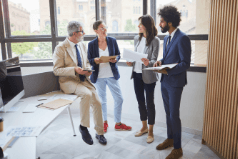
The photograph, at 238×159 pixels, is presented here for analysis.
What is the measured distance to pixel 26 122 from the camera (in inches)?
70.2

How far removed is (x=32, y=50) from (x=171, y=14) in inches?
119

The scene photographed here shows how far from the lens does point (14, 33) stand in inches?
158

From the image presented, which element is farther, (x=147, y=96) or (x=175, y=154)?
(x=147, y=96)

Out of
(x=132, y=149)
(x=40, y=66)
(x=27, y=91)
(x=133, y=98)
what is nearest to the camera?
(x=27, y=91)

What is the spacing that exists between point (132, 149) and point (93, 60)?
54.5 inches

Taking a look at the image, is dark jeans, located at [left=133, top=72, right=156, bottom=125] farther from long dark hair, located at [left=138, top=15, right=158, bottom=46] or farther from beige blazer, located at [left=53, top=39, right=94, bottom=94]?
beige blazer, located at [left=53, top=39, right=94, bottom=94]

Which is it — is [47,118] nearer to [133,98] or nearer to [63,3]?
[133,98]

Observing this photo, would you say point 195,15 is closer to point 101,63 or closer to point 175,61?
point 175,61

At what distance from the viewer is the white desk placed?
4.16ft

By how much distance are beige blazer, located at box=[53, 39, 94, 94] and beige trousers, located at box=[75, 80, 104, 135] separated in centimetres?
11

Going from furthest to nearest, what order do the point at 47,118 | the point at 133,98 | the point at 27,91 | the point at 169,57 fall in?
the point at 133,98 < the point at 27,91 < the point at 169,57 < the point at 47,118

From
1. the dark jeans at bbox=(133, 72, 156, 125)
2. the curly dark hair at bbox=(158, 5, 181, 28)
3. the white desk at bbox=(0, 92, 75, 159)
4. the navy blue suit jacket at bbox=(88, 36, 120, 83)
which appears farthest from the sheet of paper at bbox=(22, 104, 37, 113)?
the curly dark hair at bbox=(158, 5, 181, 28)

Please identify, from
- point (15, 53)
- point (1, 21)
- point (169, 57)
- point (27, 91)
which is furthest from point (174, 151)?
point (1, 21)

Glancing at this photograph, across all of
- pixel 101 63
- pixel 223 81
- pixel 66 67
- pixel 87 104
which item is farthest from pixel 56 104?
pixel 223 81
